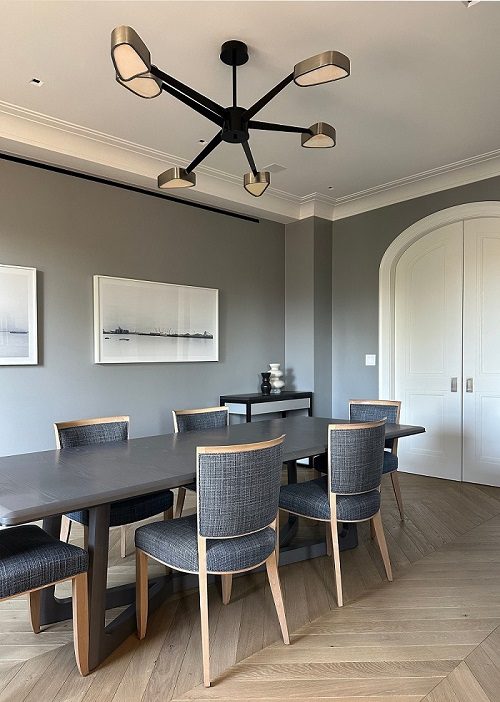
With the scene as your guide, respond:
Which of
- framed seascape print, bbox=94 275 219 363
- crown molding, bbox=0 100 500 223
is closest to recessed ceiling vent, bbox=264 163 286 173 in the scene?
crown molding, bbox=0 100 500 223

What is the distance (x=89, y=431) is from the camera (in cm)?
283

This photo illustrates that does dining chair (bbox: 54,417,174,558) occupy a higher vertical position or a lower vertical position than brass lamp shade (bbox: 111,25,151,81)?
lower

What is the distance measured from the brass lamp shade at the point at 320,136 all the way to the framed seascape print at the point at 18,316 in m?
2.36

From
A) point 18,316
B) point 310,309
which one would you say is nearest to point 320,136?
point 18,316

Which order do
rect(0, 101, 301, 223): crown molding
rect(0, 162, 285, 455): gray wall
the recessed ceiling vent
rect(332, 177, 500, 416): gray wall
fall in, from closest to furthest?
rect(0, 101, 301, 223): crown molding < rect(0, 162, 285, 455): gray wall < the recessed ceiling vent < rect(332, 177, 500, 416): gray wall

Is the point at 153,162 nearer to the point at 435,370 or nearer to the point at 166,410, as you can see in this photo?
the point at 166,410

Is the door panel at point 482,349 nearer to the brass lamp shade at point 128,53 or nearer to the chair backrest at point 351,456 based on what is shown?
the chair backrest at point 351,456

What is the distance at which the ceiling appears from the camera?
8.07ft

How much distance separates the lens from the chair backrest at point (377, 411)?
356 cm

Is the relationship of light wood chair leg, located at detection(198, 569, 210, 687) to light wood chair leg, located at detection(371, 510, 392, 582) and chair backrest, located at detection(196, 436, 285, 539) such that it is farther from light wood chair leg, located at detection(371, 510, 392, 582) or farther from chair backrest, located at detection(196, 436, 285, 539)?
light wood chair leg, located at detection(371, 510, 392, 582)

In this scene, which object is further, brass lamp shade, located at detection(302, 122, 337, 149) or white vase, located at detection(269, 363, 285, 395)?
white vase, located at detection(269, 363, 285, 395)

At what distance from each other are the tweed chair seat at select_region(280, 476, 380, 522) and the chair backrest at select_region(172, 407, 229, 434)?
2.92 ft

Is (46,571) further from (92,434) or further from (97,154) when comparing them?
(97,154)

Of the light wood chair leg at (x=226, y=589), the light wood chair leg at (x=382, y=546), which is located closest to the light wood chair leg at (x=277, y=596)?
the light wood chair leg at (x=226, y=589)
